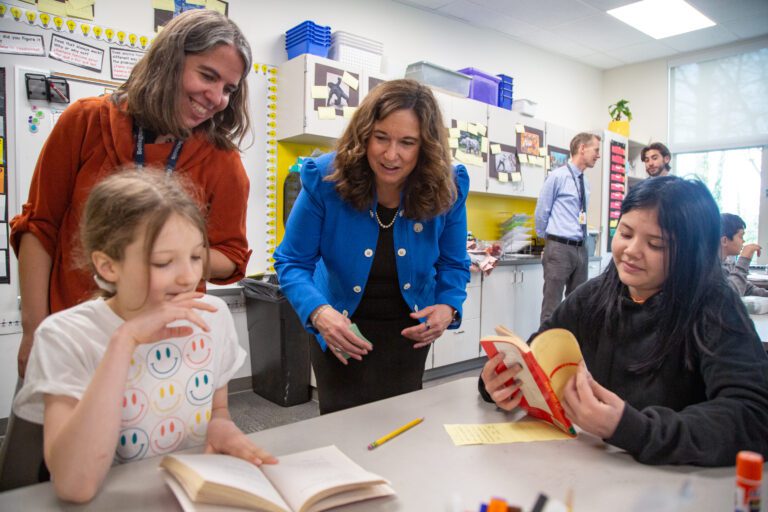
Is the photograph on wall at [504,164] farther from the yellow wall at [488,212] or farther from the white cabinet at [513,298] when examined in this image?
the white cabinet at [513,298]

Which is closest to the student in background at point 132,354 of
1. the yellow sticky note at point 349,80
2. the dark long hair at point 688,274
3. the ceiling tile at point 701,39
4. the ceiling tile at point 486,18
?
the dark long hair at point 688,274

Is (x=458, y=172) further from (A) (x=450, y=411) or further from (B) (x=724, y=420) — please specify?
(B) (x=724, y=420)

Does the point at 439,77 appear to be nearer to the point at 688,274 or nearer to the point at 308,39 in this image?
the point at 308,39

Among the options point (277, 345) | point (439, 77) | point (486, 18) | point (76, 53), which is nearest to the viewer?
point (76, 53)

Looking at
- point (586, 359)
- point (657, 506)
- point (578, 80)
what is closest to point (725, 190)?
point (578, 80)

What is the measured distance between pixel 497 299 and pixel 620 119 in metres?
3.15

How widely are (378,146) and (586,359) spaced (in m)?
0.70

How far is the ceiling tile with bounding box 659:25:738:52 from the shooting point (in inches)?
192

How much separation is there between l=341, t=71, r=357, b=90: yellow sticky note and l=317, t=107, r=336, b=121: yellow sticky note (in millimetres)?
200

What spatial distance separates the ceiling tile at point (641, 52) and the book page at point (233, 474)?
19.2 ft

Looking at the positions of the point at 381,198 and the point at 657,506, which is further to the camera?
the point at 381,198

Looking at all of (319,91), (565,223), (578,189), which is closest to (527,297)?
(565,223)

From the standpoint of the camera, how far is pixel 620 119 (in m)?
5.75

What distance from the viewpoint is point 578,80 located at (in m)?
5.82
